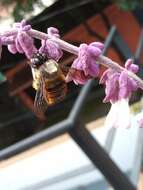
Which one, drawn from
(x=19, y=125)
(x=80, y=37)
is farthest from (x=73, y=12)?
(x=19, y=125)

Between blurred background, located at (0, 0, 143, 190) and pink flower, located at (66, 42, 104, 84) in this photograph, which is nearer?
pink flower, located at (66, 42, 104, 84)

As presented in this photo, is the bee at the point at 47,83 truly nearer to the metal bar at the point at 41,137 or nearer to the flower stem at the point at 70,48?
the flower stem at the point at 70,48

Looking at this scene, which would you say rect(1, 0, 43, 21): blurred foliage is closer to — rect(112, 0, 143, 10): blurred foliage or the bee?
rect(112, 0, 143, 10): blurred foliage

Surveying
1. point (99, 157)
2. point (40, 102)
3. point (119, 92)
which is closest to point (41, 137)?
point (99, 157)

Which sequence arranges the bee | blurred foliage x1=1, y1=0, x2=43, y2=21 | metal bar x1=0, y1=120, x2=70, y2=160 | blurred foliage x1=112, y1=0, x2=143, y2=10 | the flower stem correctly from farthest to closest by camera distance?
blurred foliage x1=112, y1=0, x2=143, y2=10, blurred foliage x1=1, y1=0, x2=43, y2=21, metal bar x1=0, y1=120, x2=70, y2=160, the bee, the flower stem

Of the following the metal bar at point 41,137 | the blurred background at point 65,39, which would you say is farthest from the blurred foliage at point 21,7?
the metal bar at point 41,137

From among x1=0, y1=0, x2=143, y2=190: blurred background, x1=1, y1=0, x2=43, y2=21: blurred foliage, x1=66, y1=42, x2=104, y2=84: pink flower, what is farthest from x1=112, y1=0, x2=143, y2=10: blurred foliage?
x1=66, y1=42, x2=104, y2=84: pink flower

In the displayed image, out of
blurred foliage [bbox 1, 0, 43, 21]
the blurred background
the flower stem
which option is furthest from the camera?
the blurred background
